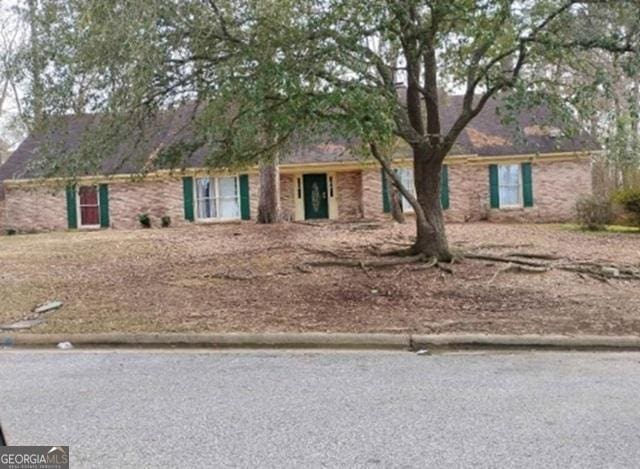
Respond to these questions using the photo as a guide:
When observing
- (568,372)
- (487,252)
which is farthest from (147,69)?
(487,252)

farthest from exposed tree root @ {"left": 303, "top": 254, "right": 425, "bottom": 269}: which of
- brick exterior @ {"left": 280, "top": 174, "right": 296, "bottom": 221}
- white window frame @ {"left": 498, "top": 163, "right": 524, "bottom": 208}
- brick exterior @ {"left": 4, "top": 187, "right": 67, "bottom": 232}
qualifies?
brick exterior @ {"left": 4, "top": 187, "right": 67, "bottom": 232}

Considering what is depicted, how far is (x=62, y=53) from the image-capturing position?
7336mm

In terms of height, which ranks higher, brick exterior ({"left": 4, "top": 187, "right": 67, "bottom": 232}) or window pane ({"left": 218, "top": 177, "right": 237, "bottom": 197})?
window pane ({"left": 218, "top": 177, "right": 237, "bottom": 197})

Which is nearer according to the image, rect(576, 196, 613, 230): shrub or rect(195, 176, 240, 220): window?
rect(576, 196, 613, 230): shrub

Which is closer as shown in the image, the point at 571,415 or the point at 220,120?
the point at 571,415

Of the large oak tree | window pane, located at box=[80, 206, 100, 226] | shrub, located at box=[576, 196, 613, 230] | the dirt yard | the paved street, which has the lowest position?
the paved street

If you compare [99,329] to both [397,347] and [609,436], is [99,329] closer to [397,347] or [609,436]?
[397,347]

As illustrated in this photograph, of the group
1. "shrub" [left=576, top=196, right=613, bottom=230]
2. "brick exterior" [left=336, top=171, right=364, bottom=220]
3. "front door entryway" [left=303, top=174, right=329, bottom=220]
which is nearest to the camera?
"shrub" [left=576, top=196, right=613, bottom=230]

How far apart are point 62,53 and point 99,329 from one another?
3497 millimetres

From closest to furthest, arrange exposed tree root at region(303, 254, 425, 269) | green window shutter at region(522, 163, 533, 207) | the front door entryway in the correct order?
exposed tree root at region(303, 254, 425, 269), green window shutter at region(522, 163, 533, 207), the front door entryway

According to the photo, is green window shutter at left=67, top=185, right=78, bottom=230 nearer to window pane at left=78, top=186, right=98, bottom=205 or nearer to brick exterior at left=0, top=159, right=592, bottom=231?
brick exterior at left=0, top=159, right=592, bottom=231

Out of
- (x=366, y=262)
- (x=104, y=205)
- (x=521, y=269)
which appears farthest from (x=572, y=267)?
(x=104, y=205)

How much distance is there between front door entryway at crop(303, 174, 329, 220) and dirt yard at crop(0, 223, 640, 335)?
779 centimetres

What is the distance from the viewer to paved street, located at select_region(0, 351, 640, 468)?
3613 millimetres
